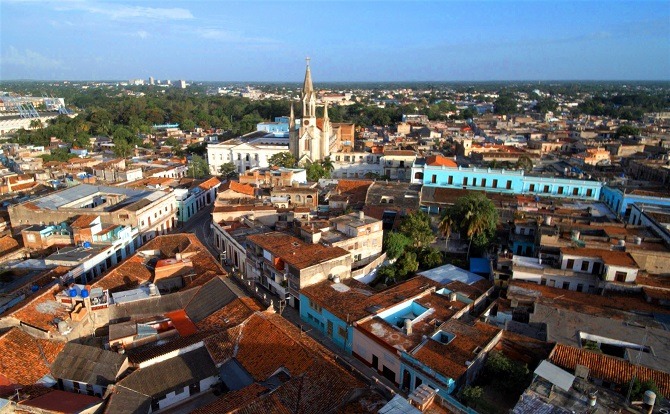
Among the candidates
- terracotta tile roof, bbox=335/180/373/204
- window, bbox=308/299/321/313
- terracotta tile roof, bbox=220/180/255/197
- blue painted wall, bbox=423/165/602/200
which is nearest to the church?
terracotta tile roof, bbox=335/180/373/204

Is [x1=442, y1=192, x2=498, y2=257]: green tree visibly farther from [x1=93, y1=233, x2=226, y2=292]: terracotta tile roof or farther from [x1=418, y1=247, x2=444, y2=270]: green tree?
[x1=93, y1=233, x2=226, y2=292]: terracotta tile roof

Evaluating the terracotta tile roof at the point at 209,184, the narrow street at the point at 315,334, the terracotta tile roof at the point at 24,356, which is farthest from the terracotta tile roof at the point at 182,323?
the terracotta tile roof at the point at 209,184

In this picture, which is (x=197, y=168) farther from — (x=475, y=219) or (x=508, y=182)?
(x=475, y=219)

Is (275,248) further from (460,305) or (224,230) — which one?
(460,305)

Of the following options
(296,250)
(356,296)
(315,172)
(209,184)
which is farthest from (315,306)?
(209,184)

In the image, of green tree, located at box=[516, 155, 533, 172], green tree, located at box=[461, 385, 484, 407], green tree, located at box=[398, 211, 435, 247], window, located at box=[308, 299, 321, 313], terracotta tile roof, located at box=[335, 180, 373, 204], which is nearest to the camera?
green tree, located at box=[461, 385, 484, 407]

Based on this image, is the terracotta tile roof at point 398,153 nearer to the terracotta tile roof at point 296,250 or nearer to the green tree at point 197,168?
the green tree at point 197,168

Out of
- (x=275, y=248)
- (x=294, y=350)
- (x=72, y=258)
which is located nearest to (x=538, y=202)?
(x=275, y=248)
